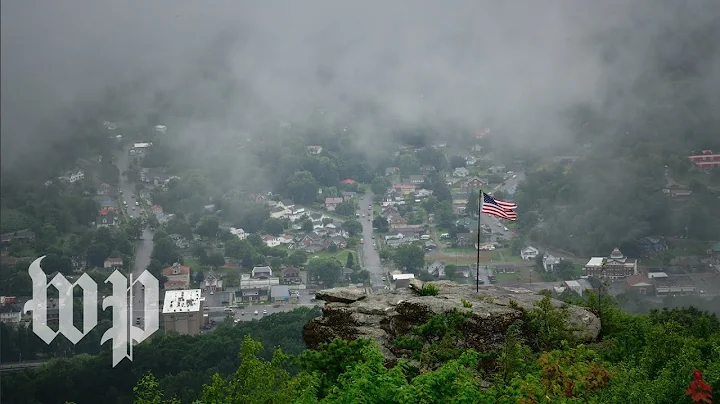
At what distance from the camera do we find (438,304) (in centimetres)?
1032

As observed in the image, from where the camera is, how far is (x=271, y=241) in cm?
3447

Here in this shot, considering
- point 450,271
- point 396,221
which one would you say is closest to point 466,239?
point 396,221

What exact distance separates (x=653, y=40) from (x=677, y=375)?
134ft

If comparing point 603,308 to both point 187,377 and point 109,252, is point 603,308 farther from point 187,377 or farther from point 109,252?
point 109,252

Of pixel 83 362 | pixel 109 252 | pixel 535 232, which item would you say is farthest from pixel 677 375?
pixel 109 252

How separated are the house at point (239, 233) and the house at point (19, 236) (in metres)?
7.99

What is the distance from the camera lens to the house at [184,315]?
25.6 m

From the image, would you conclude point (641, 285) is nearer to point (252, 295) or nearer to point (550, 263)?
point (550, 263)

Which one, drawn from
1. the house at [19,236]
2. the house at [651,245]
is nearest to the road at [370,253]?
the house at [651,245]

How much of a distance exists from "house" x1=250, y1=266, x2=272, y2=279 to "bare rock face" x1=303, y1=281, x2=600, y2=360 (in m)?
19.6

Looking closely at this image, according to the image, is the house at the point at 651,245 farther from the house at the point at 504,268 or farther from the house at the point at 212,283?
the house at the point at 212,283

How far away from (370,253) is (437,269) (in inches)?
137

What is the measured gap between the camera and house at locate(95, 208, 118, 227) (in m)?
35.8

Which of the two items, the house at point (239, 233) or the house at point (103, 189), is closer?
the house at point (239, 233)
